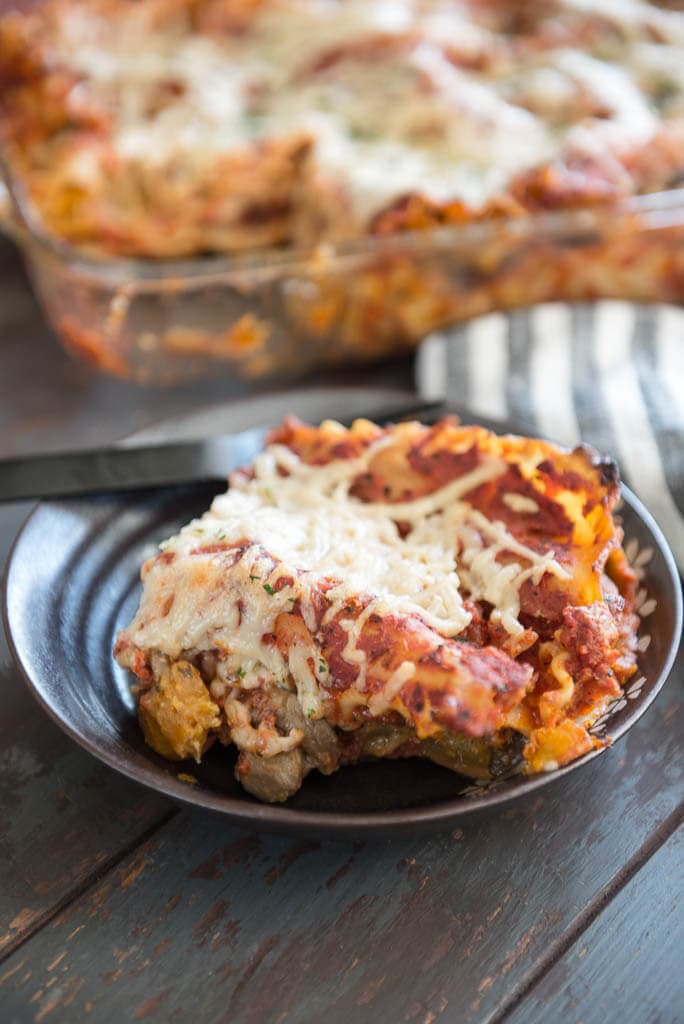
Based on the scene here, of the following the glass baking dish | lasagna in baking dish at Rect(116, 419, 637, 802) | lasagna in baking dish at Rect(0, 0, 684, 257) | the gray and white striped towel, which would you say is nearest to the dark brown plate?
lasagna in baking dish at Rect(116, 419, 637, 802)

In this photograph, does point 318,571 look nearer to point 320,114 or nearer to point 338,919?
point 338,919

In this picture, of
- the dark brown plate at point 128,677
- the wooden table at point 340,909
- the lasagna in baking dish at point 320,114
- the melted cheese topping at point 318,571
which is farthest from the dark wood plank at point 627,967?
the lasagna in baking dish at point 320,114

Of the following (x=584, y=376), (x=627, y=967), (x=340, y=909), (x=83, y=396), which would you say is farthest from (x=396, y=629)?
(x=83, y=396)

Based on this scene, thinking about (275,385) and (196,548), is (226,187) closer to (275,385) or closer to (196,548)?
(275,385)

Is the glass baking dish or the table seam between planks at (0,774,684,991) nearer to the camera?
the table seam between planks at (0,774,684,991)

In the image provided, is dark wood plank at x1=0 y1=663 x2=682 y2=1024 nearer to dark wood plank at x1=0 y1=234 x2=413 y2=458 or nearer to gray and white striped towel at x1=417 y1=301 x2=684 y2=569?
gray and white striped towel at x1=417 y1=301 x2=684 y2=569

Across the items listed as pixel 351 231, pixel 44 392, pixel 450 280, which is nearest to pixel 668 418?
pixel 450 280
